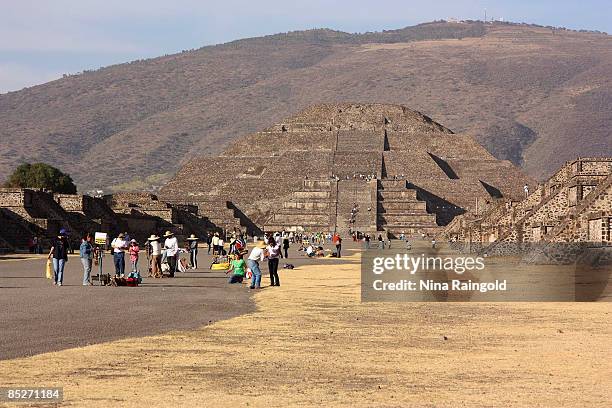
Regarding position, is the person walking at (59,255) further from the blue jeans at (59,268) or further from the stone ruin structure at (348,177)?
the stone ruin structure at (348,177)

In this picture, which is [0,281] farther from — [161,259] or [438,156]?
[438,156]

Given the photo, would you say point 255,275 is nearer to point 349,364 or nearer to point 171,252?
point 171,252

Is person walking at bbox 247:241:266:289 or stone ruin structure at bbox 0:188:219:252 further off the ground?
stone ruin structure at bbox 0:188:219:252

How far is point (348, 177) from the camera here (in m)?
125

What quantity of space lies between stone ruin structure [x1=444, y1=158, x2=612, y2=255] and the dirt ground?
22.4 meters

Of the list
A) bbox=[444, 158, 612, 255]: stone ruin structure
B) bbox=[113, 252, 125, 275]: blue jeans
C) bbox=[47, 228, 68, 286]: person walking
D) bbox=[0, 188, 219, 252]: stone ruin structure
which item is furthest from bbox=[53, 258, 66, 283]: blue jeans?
bbox=[0, 188, 219, 252]: stone ruin structure

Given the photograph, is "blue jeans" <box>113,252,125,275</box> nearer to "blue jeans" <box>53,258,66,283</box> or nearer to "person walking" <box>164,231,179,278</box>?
"blue jeans" <box>53,258,66,283</box>

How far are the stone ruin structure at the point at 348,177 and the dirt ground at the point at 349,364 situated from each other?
83.4m

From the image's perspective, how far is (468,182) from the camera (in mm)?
123250

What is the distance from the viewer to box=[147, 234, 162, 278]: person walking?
1442 inches

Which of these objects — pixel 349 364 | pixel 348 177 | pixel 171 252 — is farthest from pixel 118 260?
pixel 348 177

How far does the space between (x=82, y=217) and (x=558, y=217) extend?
32.0 metres

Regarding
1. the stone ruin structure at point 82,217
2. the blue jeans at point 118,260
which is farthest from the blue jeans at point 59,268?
the stone ruin structure at point 82,217

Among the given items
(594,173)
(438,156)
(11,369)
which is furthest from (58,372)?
(438,156)
